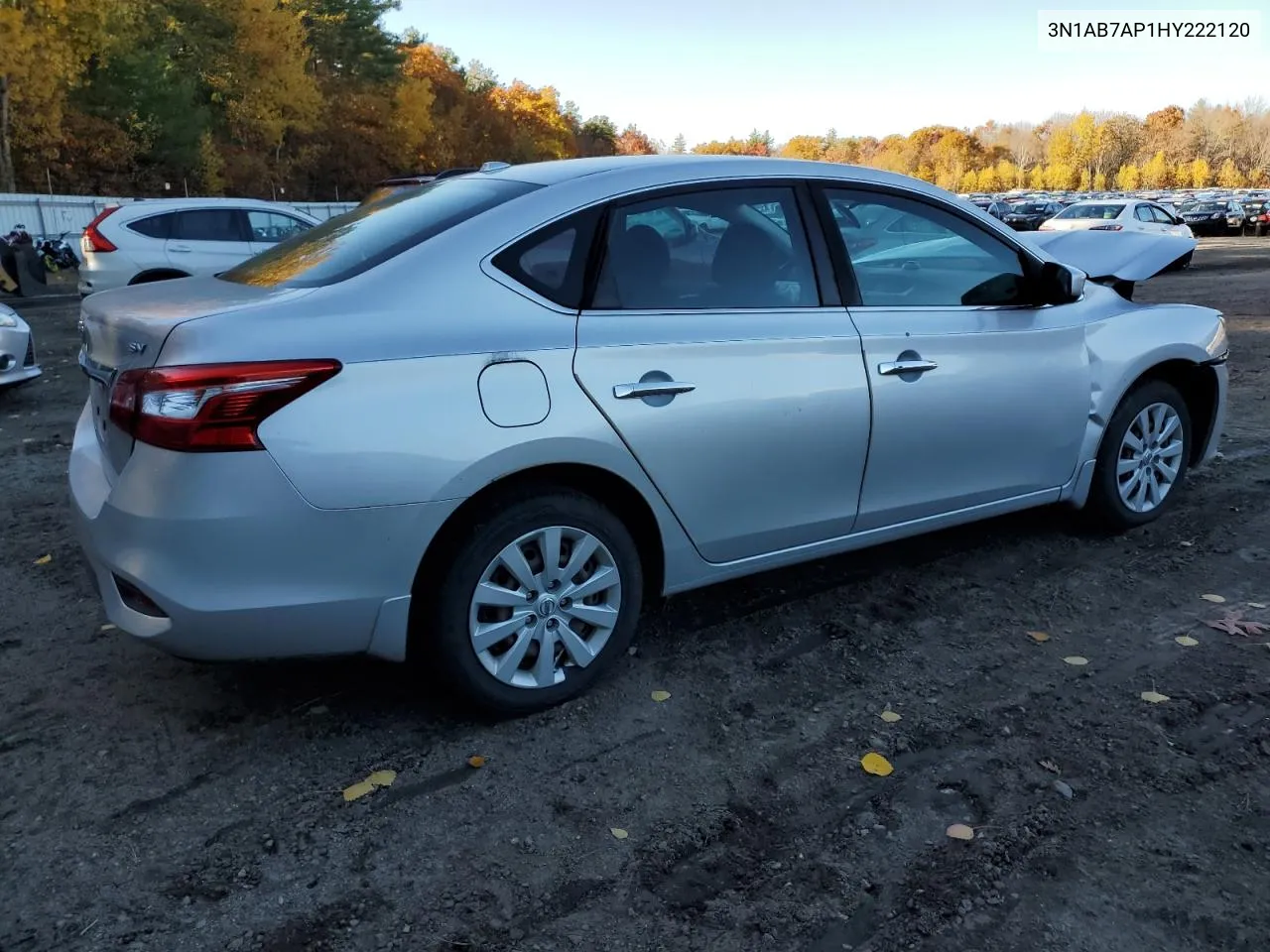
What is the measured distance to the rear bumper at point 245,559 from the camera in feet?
8.96

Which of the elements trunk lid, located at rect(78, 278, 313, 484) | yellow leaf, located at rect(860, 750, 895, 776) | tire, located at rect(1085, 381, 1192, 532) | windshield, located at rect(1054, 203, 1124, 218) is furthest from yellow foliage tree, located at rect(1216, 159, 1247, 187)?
trunk lid, located at rect(78, 278, 313, 484)

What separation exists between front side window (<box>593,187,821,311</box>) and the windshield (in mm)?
23268

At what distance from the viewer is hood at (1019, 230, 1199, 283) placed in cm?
562

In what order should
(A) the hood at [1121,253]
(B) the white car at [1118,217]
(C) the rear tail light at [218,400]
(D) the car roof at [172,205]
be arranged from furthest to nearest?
(B) the white car at [1118,217] < (D) the car roof at [172,205] < (A) the hood at [1121,253] < (C) the rear tail light at [218,400]

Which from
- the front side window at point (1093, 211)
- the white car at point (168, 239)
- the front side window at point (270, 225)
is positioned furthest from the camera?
the front side window at point (1093, 211)

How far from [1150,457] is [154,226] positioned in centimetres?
1148

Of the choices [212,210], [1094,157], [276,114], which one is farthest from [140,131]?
[1094,157]

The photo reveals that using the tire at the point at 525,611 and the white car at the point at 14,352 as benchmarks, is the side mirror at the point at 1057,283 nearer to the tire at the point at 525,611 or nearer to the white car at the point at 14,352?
the tire at the point at 525,611

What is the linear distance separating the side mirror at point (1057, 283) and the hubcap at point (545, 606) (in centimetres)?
227

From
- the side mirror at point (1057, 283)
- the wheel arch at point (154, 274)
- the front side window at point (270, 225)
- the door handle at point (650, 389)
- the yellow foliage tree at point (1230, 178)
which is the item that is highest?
the yellow foliage tree at point (1230, 178)

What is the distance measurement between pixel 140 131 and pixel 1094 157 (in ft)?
344

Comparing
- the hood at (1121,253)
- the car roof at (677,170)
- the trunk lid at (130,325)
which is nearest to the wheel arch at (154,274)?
the trunk lid at (130,325)

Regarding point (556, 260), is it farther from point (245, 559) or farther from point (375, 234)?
point (245, 559)

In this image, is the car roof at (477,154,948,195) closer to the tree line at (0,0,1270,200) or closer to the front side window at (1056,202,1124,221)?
the tree line at (0,0,1270,200)
